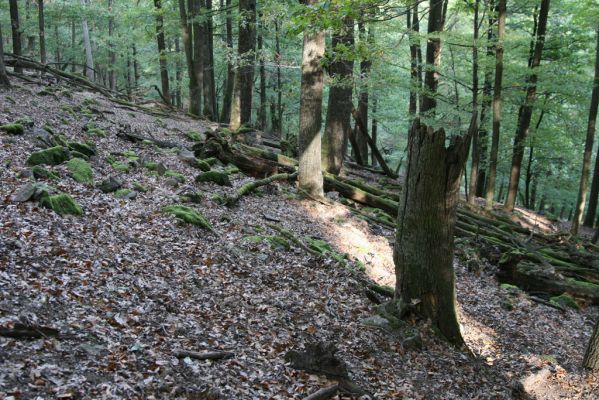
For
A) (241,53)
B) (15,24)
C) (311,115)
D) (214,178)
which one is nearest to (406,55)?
(241,53)

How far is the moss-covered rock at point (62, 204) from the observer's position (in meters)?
6.97

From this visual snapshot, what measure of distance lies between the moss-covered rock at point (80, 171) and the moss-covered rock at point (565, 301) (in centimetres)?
977

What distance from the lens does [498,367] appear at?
22.4 feet

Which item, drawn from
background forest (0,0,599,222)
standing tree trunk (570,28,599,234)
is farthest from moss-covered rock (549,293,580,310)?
standing tree trunk (570,28,599,234)

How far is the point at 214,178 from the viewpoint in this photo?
11.4 metres

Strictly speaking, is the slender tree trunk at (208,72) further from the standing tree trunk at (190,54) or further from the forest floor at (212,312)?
the forest floor at (212,312)

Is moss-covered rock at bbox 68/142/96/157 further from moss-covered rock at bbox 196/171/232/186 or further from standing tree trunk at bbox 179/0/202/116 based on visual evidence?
standing tree trunk at bbox 179/0/202/116

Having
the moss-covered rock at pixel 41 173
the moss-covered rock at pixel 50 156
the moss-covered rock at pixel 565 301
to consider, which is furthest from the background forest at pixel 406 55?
the moss-covered rock at pixel 565 301

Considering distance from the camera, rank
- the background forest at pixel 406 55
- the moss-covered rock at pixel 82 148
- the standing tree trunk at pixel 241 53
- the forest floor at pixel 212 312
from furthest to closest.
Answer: the standing tree trunk at pixel 241 53, the background forest at pixel 406 55, the moss-covered rock at pixel 82 148, the forest floor at pixel 212 312

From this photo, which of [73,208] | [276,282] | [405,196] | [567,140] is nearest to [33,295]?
[73,208]

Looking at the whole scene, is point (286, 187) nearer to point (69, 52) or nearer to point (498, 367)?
point (498, 367)

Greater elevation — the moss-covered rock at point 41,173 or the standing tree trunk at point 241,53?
the standing tree trunk at point 241,53

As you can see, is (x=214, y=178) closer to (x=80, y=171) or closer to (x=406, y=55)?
(x=80, y=171)

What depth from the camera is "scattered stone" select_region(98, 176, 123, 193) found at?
341 inches
